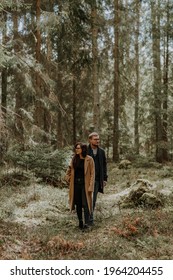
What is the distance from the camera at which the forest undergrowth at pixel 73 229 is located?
23.9ft

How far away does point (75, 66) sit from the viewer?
776 inches

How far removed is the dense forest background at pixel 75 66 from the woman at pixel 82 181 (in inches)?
139

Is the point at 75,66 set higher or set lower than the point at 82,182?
higher

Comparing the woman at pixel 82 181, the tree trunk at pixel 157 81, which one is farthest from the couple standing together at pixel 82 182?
the tree trunk at pixel 157 81

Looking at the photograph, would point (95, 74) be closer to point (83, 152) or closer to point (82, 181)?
point (83, 152)

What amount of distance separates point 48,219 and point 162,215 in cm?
294

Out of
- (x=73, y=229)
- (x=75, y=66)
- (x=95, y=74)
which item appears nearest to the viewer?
(x=73, y=229)

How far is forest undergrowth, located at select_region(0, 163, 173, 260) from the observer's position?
7277 mm

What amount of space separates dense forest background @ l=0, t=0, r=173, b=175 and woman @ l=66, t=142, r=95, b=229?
11.6 ft

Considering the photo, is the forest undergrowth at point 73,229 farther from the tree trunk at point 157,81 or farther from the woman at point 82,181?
the tree trunk at point 157,81

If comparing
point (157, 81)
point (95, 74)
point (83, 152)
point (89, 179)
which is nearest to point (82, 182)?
point (89, 179)

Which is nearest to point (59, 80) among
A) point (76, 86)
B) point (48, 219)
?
point (76, 86)

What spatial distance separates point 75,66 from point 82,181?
11425 mm
